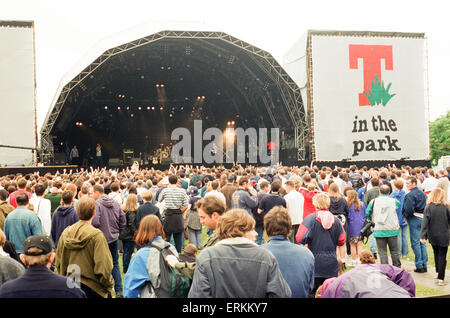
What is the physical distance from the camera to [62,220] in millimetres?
5355

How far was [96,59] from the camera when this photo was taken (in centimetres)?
1833

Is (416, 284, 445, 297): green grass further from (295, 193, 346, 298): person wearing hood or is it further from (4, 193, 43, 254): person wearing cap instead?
(4, 193, 43, 254): person wearing cap

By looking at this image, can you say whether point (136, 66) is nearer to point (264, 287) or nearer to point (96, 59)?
point (96, 59)

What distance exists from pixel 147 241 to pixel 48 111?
18.8 m

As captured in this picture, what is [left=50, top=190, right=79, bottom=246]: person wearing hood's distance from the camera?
17.5 ft

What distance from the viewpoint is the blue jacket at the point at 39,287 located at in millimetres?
2572

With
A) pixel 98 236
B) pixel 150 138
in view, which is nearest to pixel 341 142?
pixel 150 138

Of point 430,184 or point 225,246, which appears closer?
point 225,246

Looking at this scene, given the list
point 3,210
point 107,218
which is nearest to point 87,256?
point 107,218

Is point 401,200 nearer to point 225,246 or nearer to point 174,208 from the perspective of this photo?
point 174,208

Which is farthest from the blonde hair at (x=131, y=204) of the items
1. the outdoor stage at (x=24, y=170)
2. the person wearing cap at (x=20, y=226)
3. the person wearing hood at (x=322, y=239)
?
the outdoor stage at (x=24, y=170)

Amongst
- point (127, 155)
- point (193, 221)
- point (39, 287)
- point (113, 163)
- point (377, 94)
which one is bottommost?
point (193, 221)

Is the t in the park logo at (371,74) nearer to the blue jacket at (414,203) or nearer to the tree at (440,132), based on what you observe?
the blue jacket at (414,203)

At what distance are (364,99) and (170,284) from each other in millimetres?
20620
